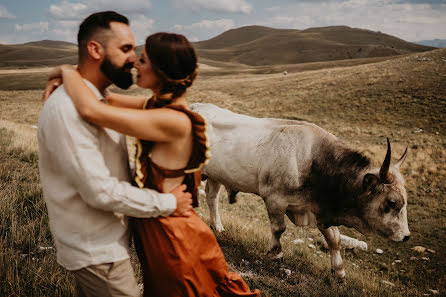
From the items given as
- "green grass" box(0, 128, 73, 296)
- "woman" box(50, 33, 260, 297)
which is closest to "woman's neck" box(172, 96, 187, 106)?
"woman" box(50, 33, 260, 297)

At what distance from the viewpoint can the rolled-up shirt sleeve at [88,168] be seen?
1909 mm

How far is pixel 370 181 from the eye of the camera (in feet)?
15.0

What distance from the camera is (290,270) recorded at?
531 centimetres

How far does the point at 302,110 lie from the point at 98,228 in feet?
70.7

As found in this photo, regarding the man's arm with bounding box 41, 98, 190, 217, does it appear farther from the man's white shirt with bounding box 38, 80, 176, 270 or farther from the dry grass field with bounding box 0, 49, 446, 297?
the dry grass field with bounding box 0, 49, 446, 297

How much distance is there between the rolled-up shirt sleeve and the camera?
6.26 ft

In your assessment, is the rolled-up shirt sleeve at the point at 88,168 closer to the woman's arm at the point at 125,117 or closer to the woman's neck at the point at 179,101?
the woman's arm at the point at 125,117

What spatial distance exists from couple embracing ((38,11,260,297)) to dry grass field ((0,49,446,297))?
1.43 m

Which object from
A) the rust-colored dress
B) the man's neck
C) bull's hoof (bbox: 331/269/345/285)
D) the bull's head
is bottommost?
bull's hoof (bbox: 331/269/345/285)

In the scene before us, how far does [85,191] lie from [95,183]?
9 centimetres

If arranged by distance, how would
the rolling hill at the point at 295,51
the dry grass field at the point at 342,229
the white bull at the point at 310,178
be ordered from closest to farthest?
the dry grass field at the point at 342,229 → the white bull at the point at 310,178 → the rolling hill at the point at 295,51

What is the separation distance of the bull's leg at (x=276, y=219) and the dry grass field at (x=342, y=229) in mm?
242

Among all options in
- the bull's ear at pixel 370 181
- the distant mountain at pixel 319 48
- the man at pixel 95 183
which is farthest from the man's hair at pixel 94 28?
the distant mountain at pixel 319 48

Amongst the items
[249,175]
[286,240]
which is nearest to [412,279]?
[286,240]
